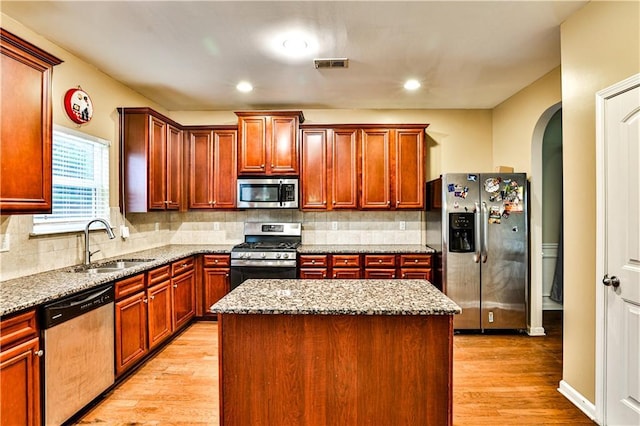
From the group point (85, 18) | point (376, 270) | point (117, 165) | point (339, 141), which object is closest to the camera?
point (85, 18)

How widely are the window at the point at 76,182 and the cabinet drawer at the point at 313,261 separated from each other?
215cm

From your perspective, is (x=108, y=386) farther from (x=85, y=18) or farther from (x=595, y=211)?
(x=595, y=211)

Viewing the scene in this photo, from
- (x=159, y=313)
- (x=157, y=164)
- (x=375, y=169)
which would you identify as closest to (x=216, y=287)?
(x=159, y=313)

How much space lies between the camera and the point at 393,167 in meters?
4.39

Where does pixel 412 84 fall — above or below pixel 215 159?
above

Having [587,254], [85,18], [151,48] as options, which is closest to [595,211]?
[587,254]

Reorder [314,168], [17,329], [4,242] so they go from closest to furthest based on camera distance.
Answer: [17,329], [4,242], [314,168]

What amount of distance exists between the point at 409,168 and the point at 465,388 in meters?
2.60

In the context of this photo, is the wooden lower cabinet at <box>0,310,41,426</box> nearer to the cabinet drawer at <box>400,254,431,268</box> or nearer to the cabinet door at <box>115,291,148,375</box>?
the cabinet door at <box>115,291,148,375</box>

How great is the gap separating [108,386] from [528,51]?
172 inches

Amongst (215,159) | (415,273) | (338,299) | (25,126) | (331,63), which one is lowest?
(415,273)

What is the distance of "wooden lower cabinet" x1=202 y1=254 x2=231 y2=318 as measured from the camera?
4.23 m

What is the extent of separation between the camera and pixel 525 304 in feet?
12.4

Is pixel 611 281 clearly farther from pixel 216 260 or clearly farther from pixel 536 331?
pixel 216 260
